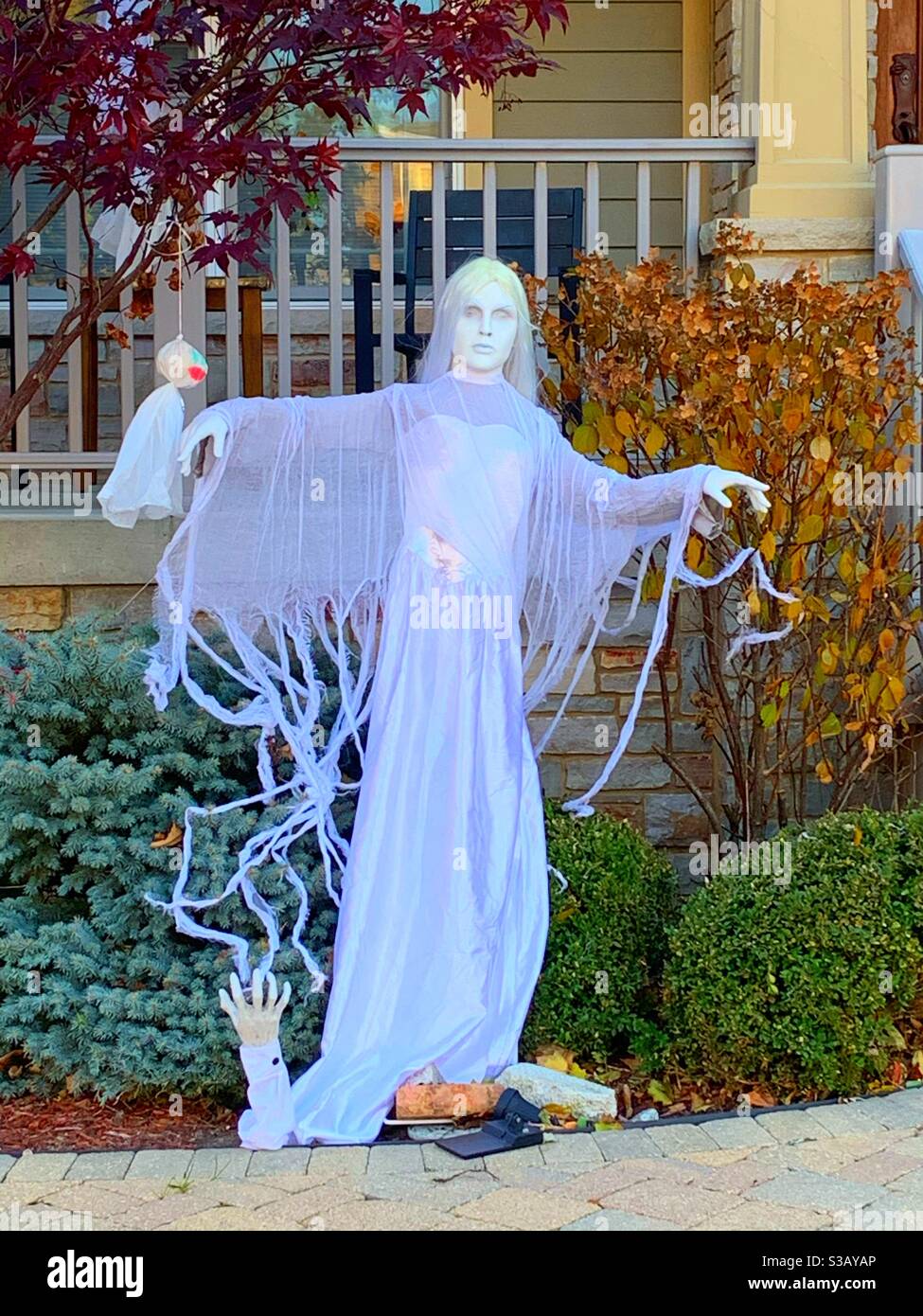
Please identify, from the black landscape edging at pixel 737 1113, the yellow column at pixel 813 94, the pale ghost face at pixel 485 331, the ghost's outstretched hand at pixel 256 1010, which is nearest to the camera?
the ghost's outstretched hand at pixel 256 1010

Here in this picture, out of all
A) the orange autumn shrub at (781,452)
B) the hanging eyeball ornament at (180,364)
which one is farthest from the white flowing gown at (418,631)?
the orange autumn shrub at (781,452)

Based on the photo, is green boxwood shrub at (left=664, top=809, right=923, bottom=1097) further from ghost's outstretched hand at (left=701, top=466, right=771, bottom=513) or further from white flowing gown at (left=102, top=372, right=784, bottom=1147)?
ghost's outstretched hand at (left=701, top=466, right=771, bottom=513)

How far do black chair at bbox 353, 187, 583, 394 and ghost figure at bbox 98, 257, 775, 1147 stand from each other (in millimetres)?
1244

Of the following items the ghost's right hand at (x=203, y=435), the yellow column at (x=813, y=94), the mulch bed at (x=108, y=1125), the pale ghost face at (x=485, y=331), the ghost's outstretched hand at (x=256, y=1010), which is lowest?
the mulch bed at (x=108, y=1125)

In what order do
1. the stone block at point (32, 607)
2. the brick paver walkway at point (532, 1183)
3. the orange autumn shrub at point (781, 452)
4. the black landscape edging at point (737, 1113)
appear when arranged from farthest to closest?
the stone block at point (32, 607) → the orange autumn shrub at point (781, 452) → the black landscape edging at point (737, 1113) → the brick paver walkway at point (532, 1183)

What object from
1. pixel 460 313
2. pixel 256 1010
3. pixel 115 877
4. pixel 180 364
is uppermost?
pixel 460 313

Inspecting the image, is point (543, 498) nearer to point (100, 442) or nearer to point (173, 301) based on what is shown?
point (173, 301)

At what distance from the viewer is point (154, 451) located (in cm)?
341

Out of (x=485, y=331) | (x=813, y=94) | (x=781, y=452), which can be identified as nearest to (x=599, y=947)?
(x=781, y=452)

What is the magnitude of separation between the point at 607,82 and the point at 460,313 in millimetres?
3641

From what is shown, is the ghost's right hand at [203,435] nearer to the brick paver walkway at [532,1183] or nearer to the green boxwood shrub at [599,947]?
the green boxwood shrub at [599,947]

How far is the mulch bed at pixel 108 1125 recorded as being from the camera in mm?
3412

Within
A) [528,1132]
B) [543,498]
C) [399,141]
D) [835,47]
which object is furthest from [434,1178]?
[835,47]

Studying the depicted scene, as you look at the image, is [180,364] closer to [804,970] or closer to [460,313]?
[460,313]
